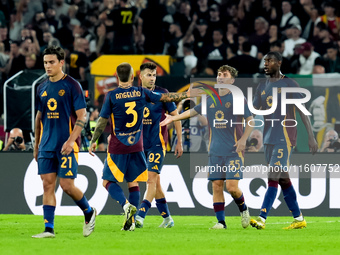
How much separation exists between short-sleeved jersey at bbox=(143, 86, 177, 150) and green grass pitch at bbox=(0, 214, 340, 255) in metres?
1.24

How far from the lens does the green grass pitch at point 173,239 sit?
7852 millimetres

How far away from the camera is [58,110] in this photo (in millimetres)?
8828

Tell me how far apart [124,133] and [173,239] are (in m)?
1.79

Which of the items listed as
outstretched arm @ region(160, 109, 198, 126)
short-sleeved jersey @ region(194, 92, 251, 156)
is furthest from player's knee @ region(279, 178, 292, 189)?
outstretched arm @ region(160, 109, 198, 126)

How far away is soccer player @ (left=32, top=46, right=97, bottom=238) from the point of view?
8.77m

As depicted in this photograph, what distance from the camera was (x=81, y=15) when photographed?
21.1 metres

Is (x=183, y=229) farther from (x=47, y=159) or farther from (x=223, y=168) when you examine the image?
(x=47, y=159)

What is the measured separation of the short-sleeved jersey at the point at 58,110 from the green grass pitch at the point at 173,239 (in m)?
1.14

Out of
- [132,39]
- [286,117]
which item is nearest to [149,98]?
[286,117]

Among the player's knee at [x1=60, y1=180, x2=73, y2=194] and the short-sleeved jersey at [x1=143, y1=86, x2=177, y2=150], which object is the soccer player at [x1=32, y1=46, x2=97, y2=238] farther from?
the short-sleeved jersey at [x1=143, y1=86, x2=177, y2=150]

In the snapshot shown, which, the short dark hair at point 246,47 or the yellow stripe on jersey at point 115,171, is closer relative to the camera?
the yellow stripe on jersey at point 115,171

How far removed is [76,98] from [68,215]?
536 centimetres

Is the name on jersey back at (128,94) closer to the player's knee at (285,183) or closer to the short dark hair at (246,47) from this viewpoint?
the player's knee at (285,183)

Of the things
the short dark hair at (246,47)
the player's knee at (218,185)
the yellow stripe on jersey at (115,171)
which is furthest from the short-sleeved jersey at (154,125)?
the short dark hair at (246,47)
